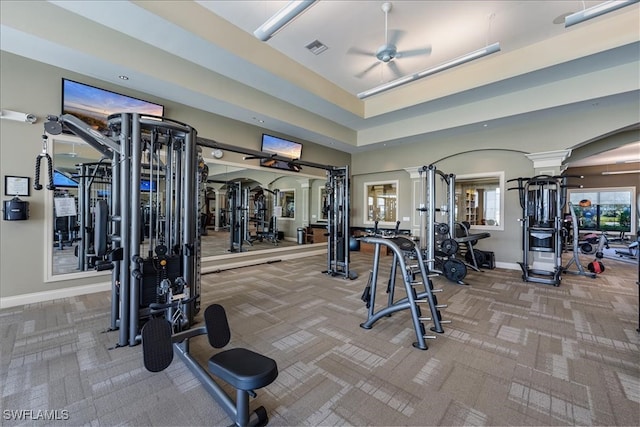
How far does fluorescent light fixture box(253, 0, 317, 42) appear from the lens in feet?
8.09

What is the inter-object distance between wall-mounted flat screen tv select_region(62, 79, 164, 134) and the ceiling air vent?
9.90 feet

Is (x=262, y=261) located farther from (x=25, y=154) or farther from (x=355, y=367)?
(x=355, y=367)

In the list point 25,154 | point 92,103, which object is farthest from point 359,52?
point 25,154

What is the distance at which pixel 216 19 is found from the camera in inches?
144

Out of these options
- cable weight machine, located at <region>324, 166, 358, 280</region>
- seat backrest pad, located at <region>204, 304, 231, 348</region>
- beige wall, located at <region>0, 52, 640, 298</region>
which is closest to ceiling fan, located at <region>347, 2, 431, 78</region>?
cable weight machine, located at <region>324, 166, 358, 280</region>

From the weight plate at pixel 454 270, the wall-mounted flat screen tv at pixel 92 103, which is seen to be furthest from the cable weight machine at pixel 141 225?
the weight plate at pixel 454 270

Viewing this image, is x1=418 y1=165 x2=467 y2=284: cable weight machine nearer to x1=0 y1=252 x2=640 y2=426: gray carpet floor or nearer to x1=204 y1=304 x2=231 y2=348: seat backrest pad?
x1=0 y1=252 x2=640 y2=426: gray carpet floor

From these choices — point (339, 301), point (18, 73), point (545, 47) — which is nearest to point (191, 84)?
point (18, 73)

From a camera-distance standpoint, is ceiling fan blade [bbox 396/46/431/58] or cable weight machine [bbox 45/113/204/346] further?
ceiling fan blade [bbox 396/46/431/58]

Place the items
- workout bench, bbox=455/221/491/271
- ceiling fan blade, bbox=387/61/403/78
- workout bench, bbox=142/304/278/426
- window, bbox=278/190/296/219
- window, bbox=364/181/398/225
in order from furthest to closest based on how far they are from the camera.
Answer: window, bbox=364/181/398/225
window, bbox=278/190/296/219
workout bench, bbox=455/221/491/271
ceiling fan blade, bbox=387/61/403/78
workout bench, bbox=142/304/278/426

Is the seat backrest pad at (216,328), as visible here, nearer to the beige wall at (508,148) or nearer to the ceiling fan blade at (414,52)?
the ceiling fan blade at (414,52)

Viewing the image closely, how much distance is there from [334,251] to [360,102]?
12.6 ft

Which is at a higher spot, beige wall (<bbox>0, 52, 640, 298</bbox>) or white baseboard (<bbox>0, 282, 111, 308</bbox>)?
beige wall (<bbox>0, 52, 640, 298</bbox>)

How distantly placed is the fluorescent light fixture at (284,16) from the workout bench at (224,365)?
2.80 m
